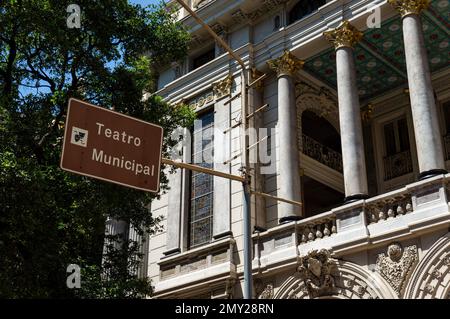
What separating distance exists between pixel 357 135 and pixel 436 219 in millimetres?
4151

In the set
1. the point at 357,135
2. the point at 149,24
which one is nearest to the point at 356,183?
the point at 357,135

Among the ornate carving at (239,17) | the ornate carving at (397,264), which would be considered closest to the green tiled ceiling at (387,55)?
the ornate carving at (239,17)

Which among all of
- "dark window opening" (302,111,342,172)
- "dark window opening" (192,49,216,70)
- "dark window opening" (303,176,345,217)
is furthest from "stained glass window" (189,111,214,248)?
"dark window opening" (303,176,345,217)

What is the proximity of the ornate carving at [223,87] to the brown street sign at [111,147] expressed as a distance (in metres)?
13.5

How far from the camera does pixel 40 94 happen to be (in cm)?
1627

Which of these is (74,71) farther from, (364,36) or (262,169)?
(364,36)

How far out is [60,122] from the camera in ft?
53.5

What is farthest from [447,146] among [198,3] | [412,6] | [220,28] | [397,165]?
[198,3]

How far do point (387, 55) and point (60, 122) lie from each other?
39.8ft

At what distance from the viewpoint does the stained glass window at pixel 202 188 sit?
21266mm

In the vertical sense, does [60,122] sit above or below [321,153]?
below

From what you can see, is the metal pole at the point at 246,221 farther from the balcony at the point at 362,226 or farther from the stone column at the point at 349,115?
the stone column at the point at 349,115

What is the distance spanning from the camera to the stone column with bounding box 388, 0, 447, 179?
16.1 metres

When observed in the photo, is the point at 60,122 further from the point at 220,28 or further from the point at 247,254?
the point at 220,28
